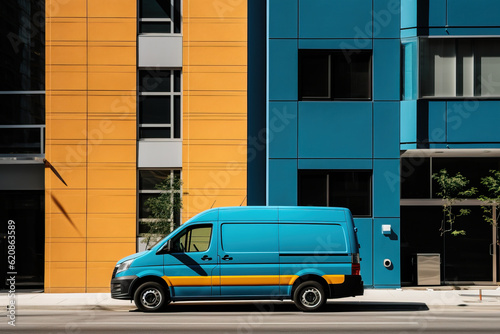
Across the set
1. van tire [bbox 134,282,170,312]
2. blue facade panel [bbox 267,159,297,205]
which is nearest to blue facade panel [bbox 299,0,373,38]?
blue facade panel [bbox 267,159,297,205]

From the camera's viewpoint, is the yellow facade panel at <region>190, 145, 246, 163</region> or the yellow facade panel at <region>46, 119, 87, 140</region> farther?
the yellow facade panel at <region>190, 145, 246, 163</region>

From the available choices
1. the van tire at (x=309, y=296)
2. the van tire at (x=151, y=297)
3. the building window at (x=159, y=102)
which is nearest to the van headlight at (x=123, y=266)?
the van tire at (x=151, y=297)

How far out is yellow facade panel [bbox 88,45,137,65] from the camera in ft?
61.8

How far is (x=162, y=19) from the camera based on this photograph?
19.1 metres

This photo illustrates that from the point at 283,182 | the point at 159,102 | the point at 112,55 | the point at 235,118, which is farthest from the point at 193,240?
the point at 112,55

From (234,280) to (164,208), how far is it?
4532mm

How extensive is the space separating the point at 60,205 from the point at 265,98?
7.33m

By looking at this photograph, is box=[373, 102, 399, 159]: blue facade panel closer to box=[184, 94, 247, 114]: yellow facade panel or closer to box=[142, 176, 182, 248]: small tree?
box=[184, 94, 247, 114]: yellow facade panel

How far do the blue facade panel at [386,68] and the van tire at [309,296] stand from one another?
7169 mm

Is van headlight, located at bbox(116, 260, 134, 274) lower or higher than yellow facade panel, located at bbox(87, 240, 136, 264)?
higher

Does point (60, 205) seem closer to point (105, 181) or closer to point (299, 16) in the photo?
point (105, 181)

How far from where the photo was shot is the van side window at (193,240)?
14016 mm

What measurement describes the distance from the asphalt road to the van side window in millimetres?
1442

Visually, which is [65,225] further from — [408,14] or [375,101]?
[408,14]
